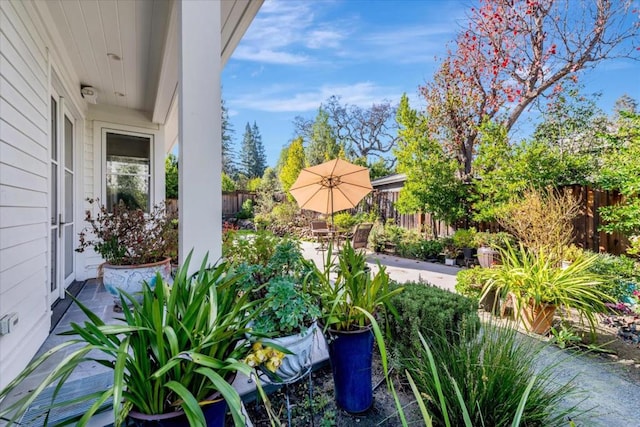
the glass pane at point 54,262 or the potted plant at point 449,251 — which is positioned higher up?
the glass pane at point 54,262

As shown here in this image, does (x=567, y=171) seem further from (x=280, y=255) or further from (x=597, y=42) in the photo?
(x=280, y=255)

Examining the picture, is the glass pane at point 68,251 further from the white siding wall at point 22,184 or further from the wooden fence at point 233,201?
the wooden fence at point 233,201

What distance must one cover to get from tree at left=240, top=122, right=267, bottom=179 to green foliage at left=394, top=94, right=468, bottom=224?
82.5 ft

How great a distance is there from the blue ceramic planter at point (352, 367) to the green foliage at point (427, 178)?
6.76 m

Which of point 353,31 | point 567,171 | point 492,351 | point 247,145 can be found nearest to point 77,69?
point 492,351

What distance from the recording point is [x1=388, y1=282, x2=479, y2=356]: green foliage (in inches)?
81.9

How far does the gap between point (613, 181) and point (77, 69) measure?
7.62 metres

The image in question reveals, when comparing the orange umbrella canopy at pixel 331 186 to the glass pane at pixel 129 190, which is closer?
the orange umbrella canopy at pixel 331 186

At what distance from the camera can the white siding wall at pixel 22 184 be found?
78.3 inches

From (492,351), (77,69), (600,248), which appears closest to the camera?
(492,351)

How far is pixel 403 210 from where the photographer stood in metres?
8.75

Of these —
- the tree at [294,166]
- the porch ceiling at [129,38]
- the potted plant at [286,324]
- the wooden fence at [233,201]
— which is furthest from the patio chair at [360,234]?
the wooden fence at [233,201]

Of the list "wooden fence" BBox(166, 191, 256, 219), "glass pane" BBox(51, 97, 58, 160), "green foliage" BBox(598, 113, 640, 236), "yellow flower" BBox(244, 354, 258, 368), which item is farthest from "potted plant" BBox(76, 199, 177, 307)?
"wooden fence" BBox(166, 191, 256, 219)

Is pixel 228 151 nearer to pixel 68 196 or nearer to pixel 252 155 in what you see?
pixel 252 155
